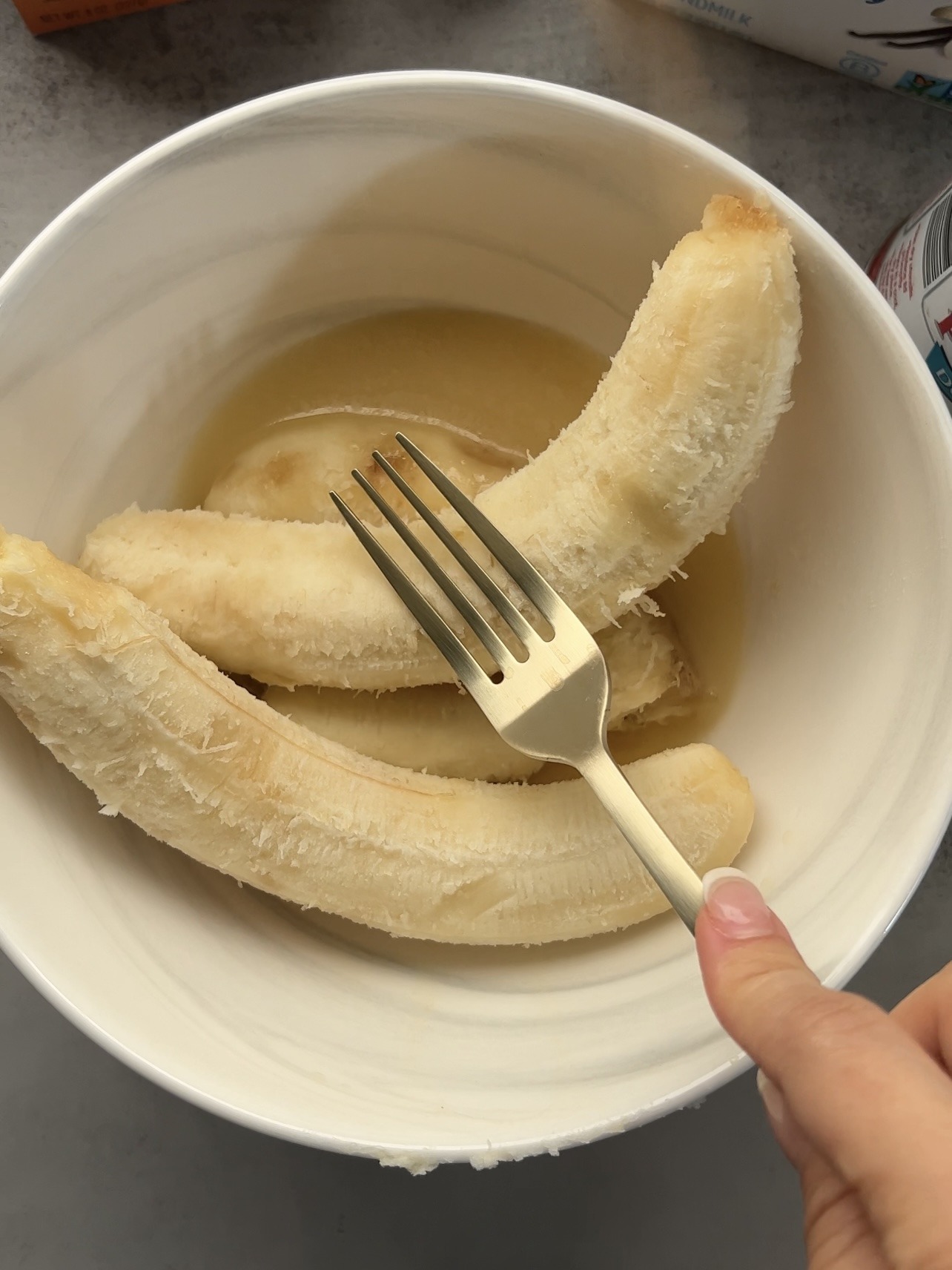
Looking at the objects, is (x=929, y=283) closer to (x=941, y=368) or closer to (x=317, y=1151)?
(x=941, y=368)

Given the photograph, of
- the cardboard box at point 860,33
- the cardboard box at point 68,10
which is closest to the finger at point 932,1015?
the cardboard box at point 860,33

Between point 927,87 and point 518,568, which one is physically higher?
point 927,87

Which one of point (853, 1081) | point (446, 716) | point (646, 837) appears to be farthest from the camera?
point (446, 716)

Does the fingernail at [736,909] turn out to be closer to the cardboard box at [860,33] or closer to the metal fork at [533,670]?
the metal fork at [533,670]

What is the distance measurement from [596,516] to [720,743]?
200mm

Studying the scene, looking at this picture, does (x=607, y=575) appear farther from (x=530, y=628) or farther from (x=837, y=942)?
(x=837, y=942)

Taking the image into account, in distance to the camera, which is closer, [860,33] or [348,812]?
[348,812]

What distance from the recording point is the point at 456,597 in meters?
0.52

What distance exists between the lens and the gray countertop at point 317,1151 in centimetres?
67

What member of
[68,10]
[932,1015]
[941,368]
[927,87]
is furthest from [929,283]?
[68,10]

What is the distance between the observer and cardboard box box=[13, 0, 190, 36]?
2.17 feet

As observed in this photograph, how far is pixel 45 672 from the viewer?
477 mm

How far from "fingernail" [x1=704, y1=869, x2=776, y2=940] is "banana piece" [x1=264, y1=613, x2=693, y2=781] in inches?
7.3

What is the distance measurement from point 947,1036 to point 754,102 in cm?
63
